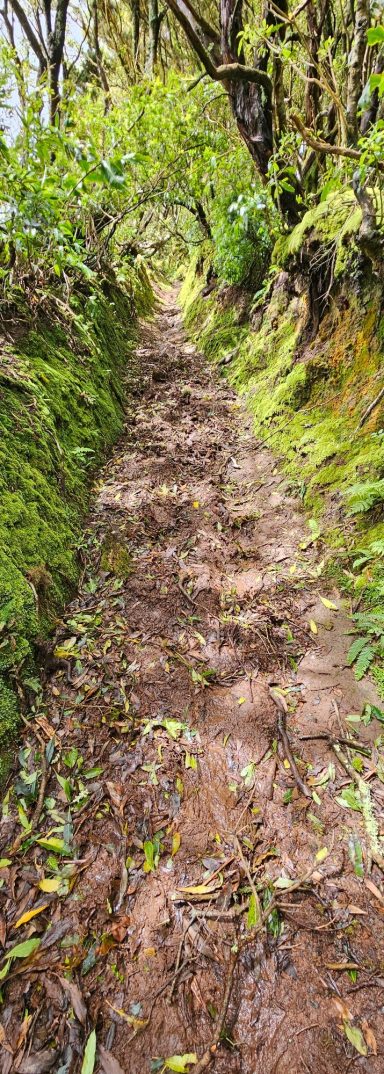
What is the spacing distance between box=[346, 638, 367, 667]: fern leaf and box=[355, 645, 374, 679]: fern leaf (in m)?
0.04

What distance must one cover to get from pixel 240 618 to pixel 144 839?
1.60 m

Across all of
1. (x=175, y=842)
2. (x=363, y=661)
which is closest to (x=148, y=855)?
(x=175, y=842)

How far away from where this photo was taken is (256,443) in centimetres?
560

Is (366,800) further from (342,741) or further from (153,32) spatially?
(153,32)

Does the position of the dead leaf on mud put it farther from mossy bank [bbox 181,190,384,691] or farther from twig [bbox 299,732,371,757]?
mossy bank [bbox 181,190,384,691]

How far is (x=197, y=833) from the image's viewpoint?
84.0 inches

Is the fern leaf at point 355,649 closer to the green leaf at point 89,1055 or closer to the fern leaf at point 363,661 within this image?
the fern leaf at point 363,661

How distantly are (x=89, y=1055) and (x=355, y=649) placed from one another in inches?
86.8

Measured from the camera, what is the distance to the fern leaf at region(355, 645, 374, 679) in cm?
261

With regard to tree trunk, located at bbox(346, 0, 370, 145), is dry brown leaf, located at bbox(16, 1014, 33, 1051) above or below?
below

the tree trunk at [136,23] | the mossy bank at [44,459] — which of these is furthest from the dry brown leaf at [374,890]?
the tree trunk at [136,23]

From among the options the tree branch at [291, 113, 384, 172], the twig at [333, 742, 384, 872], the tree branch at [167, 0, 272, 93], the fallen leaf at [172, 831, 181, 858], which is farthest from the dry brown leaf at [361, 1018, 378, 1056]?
the tree branch at [167, 0, 272, 93]

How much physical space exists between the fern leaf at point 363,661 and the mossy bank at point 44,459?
202 cm

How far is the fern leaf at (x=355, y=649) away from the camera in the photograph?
2.73 meters
